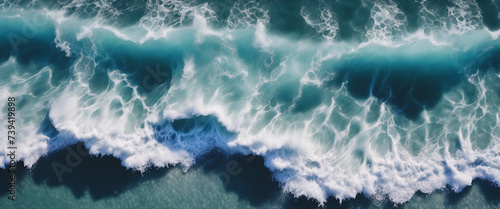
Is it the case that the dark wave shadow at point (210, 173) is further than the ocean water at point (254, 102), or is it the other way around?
the ocean water at point (254, 102)

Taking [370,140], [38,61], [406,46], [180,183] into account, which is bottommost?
[180,183]

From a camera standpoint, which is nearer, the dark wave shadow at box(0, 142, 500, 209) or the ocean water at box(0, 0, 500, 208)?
the dark wave shadow at box(0, 142, 500, 209)

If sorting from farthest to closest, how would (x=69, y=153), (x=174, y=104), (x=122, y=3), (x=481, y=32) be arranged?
(x=122, y=3), (x=481, y=32), (x=174, y=104), (x=69, y=153)

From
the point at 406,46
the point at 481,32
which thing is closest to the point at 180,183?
the point at 406,46

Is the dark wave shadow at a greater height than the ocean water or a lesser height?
lesser

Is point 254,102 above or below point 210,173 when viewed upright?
above

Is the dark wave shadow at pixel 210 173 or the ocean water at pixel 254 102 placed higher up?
the ocean water at pixel 254 102

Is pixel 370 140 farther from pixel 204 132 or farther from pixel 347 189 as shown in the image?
pixel 204 132

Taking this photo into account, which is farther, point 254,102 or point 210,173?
point 254,102
